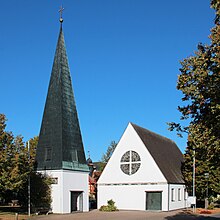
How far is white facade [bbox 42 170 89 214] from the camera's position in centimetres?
3472

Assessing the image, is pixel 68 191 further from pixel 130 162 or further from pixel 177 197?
pixel 177 197

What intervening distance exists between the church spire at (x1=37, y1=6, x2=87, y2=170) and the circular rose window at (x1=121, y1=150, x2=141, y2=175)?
491 centimetres

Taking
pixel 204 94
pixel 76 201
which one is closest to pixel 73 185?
pixel 76 201

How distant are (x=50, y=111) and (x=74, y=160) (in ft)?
19.4

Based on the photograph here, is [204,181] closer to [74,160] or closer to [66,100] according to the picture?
[74,160]

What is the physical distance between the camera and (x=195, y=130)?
12148 mm

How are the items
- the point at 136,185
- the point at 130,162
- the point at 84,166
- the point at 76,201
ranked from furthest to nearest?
the point at 130,162 < the point at 136,185 < the point at 84,166 < the point at 76,201

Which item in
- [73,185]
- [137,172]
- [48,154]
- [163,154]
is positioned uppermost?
[48,154]

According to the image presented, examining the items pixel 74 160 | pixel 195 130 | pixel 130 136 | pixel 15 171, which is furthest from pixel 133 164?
pixel 195 130

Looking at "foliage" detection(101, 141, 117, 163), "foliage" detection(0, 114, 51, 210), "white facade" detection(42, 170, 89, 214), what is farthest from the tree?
"foliage" detection(101, 141, 117, 163)

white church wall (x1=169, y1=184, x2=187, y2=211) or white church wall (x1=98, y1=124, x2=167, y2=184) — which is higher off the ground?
white church wall (x1=98, y1=124, x2=167, y2=184)

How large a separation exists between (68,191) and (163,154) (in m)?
14.1

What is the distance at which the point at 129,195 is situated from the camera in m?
40.3

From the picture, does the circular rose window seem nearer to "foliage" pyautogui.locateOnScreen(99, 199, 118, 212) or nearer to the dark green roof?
"foliage" pyautogui.locateOnScreen(99, 199, 118, 212)
